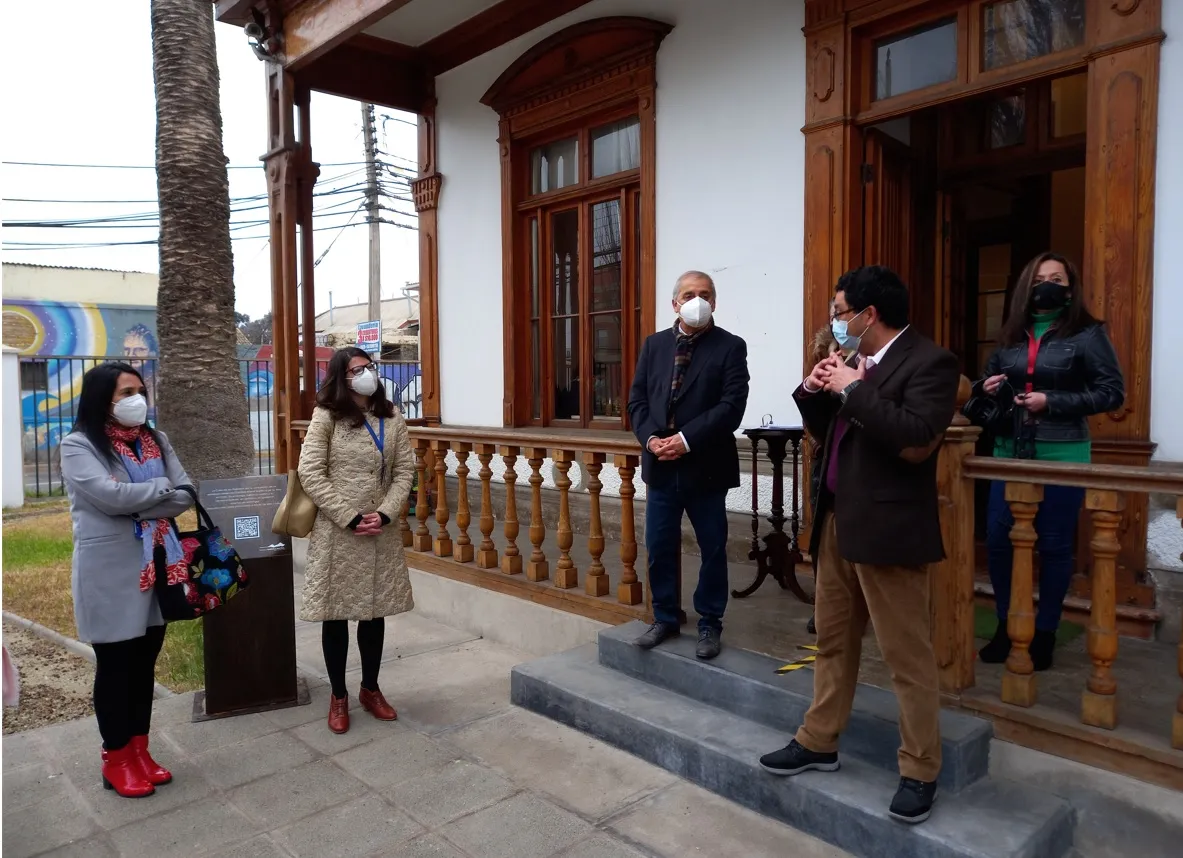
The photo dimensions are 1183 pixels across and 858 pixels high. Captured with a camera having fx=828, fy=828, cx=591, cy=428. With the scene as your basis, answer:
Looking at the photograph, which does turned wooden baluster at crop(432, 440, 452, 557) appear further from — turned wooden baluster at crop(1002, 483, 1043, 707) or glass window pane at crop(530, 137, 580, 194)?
turned wooden baluster at crop(1002, 483, 1043, 707)

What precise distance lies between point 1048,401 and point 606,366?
395cm

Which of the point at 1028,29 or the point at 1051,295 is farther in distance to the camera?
the point at 1028,29

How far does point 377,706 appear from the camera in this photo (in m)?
4.05

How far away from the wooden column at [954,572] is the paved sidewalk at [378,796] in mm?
868

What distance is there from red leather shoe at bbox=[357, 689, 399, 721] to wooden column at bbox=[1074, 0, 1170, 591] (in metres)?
3.51

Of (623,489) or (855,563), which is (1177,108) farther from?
(623,489)

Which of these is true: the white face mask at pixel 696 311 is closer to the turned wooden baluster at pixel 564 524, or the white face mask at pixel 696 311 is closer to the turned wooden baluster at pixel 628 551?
the turned wooden baluster at pixel 628 551

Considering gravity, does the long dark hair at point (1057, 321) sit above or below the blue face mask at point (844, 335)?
above

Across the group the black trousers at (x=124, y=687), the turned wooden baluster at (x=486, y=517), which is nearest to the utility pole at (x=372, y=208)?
the turned wooden baluster at (x=486, y=517)

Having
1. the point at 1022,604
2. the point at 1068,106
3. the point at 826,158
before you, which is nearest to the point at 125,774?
the point at 1022,604

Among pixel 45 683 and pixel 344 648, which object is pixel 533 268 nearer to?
pixel 344 648

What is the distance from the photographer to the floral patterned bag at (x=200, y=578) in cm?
333

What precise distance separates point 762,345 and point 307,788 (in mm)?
3724

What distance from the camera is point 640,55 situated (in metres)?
6.21
